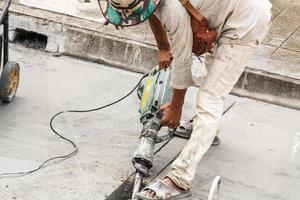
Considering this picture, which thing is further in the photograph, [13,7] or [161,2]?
[13,7]

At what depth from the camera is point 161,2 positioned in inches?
150

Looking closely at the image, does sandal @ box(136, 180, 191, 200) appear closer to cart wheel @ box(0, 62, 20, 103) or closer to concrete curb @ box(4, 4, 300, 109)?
cart wheel @ box(0, 62, 20, 103)

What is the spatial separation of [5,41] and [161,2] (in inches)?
69.6

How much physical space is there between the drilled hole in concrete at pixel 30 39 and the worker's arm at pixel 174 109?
2435 mm

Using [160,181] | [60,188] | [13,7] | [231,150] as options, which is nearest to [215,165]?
[231,150]

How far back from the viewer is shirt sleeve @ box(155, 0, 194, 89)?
151 inches

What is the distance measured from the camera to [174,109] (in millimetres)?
4250

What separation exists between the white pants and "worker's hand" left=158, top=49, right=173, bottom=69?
526 mm

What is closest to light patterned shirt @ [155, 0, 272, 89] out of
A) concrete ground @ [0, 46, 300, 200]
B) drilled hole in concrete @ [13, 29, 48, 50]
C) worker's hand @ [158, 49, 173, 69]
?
worker's hand @ [158, 49, 173, 69]

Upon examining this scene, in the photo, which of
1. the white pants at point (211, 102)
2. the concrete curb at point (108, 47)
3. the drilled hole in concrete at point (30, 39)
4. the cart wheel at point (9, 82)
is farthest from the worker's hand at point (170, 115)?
the drilled hole in concrete at point (30, 39)

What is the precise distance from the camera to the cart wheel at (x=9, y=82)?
5109 mm

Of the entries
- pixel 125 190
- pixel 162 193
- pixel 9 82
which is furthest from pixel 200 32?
pixel 9 82

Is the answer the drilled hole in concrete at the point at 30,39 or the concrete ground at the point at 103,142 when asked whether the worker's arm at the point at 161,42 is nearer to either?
the concrete ground at the point at 103,142

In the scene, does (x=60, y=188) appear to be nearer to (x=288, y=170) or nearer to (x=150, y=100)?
(x=150, y=100)
